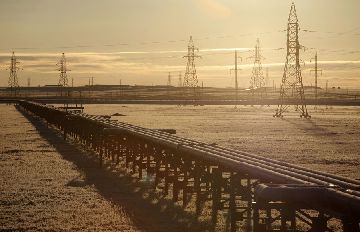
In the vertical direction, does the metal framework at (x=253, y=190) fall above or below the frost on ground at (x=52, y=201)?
above

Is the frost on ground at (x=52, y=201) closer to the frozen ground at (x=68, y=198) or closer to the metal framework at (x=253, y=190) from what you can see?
the frozen ground at (x=68, y=198)

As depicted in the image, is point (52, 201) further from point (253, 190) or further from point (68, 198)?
point (253, 190)

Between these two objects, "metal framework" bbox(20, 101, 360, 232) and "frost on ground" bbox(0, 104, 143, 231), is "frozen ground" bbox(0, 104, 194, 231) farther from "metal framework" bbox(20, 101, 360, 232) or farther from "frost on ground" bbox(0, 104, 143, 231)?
"metal framework" bbox(20, 101, 360, 232)

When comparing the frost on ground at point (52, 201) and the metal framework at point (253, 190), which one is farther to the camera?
the frost on ground at point (52, 201)

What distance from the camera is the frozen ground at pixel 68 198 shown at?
11.0m

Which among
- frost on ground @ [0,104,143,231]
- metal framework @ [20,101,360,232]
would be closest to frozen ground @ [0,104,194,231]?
frost on ground @ [0,104,143,231]

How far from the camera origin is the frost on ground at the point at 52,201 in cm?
1092

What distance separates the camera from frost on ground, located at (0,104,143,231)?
10.9m

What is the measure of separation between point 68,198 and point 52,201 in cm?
51

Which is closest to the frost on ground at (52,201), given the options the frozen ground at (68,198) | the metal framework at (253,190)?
the frozen ground at (68,198)

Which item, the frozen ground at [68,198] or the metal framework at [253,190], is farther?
the frozen ground at [68,198]

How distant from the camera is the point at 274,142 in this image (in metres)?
29.7

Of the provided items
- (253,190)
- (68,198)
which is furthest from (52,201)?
(253,190)

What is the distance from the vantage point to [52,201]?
43.0ft
